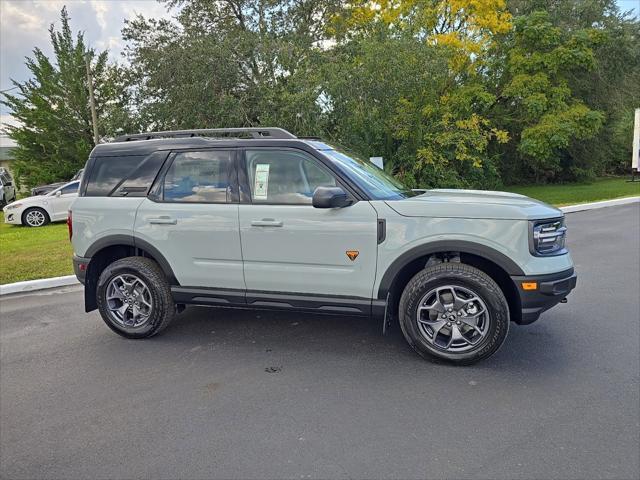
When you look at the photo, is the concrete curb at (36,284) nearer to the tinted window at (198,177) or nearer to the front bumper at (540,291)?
the tinted window at (198,177)

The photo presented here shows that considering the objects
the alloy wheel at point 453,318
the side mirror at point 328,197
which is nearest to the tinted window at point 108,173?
the side mirror at point 328,197

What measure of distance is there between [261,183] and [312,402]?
6.21ft

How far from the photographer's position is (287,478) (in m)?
2.47

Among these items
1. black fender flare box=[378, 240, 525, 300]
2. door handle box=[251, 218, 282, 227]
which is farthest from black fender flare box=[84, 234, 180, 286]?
black fender flare box=[378, 240, 525, 300]

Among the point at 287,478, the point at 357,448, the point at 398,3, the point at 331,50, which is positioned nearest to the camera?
the point at 287,478

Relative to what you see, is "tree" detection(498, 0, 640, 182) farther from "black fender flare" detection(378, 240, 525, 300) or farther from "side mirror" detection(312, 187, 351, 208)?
"side mirror" detection(312, 187, 351, 208)

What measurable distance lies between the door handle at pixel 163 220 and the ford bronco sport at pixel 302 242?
0.04ft

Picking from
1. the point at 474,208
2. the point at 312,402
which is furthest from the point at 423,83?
the point at 312,402

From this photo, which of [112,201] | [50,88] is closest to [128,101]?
[112,201]

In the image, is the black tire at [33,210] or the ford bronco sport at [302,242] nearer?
the ford bronco sport at [302,242]

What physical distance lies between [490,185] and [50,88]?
25942 millimetres

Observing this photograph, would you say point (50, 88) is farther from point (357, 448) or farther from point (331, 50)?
point (357, 448)

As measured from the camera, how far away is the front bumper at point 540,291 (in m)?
3.48

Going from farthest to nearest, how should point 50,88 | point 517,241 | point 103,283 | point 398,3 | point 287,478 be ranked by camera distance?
point 50,88
point 398,3
point 103,283
point 517,241
point 287,478
